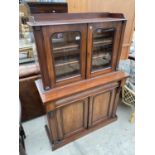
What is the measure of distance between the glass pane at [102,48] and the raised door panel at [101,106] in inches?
13.6

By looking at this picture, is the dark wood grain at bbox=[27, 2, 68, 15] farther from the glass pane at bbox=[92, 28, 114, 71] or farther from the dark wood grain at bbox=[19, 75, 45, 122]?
the dark wood grain at bbox=[19, 75, 45, 122]

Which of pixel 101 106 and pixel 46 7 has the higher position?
pixel 46 7

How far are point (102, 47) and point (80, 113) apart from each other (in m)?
0.79

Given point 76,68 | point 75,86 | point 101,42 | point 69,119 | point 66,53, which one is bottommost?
point 69,119

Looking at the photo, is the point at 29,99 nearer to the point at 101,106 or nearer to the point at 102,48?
the point at 101,106

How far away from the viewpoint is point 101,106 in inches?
65.5

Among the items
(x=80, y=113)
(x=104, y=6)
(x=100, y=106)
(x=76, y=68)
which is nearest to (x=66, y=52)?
(x=76, y=68)

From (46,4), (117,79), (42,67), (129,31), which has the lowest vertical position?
(117,79)

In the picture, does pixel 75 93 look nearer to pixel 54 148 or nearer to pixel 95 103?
pixel 95 103

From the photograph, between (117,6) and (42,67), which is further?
(117,6)

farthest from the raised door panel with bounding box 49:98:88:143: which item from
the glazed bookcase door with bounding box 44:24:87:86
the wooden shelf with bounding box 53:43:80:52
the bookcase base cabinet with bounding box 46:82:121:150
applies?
the wooden shelf with bounding box 53:43:80:52
